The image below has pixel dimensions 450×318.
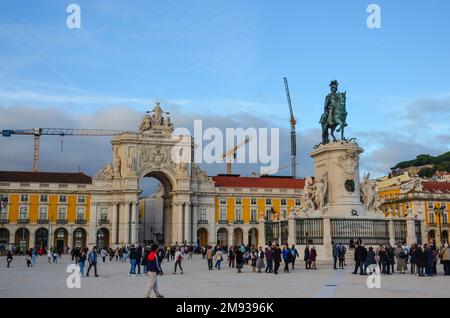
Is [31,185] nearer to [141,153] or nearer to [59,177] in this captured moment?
[59,177]

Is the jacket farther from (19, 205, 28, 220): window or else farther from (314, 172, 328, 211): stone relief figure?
(19, 205, 28, 220): window

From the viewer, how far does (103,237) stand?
278 ft

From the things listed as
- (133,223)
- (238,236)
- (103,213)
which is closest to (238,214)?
(238,236)

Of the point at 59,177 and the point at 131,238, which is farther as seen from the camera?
the point at 59,177

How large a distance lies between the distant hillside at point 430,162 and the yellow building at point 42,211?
75126 millimetres

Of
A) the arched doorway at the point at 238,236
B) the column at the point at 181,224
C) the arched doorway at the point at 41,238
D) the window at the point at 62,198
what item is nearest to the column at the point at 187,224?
the column at the point at 181,224

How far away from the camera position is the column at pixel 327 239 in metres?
27.3

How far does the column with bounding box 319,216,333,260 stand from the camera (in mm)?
27297

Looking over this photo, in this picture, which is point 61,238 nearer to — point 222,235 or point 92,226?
point 92,226

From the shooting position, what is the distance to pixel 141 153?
83.5 meters

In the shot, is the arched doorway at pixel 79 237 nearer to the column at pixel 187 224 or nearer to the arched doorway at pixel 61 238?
the arched doorway at pixel 61 238
